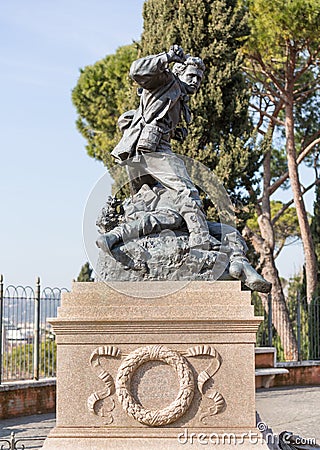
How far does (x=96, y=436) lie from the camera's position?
16.8 ft

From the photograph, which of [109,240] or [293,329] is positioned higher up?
[109,240]

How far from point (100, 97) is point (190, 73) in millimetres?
13480

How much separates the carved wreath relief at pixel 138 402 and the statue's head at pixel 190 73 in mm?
2639

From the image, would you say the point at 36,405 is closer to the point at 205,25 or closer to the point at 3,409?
the point at 3,409

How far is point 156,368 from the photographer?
5.23 m

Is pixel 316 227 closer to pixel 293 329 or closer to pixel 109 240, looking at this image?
pixel 293 329

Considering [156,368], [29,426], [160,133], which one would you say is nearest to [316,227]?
[29,426]

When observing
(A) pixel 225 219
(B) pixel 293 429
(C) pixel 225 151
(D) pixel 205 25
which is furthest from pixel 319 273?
(A) pixel 225 219

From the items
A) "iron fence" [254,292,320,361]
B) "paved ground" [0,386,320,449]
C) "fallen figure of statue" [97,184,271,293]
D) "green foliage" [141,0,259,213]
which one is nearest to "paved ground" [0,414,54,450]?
"paved ground" [0,386,320,449]

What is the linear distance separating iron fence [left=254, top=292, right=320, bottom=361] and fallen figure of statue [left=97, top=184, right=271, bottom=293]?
27.8ft

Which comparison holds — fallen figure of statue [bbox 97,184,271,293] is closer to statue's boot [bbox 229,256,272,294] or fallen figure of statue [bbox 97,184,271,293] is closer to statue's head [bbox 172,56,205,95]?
statue's boot [bbox 229,256,272,294]

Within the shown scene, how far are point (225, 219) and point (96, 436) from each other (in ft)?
8.81

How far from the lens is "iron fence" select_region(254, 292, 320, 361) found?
1482 centimetres

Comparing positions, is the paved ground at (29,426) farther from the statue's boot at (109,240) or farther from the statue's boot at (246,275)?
the statue's boot at (246,275)
